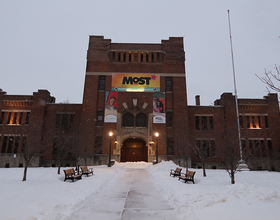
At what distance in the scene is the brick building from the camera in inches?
1199

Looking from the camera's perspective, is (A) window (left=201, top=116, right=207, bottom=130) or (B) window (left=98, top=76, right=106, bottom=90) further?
(B) window (left=98, top=76, right=106, bottom=90)

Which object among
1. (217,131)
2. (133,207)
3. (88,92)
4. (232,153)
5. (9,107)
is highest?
(88,92)

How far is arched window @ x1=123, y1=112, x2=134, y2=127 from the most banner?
4073mm

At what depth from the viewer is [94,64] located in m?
33.2

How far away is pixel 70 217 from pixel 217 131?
29.9 metres

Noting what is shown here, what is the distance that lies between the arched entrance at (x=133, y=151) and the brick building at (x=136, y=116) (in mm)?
174

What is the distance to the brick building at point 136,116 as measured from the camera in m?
30.5

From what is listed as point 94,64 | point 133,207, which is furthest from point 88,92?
point 133,207

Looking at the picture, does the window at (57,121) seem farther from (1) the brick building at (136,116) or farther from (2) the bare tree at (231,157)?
(2) the bare tree at (231,157)

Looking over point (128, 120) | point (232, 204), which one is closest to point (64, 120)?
point (128, 120)

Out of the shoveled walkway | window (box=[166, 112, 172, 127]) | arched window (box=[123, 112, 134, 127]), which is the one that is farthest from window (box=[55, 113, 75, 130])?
the shoveled walkway

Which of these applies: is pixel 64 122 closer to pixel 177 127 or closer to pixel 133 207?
pixel 177 127

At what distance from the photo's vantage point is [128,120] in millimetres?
32094

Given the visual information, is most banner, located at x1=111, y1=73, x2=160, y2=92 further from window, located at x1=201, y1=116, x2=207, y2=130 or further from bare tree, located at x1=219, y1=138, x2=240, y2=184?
bare tree, located at x1=219, y1=138, x2=240, y2=184
